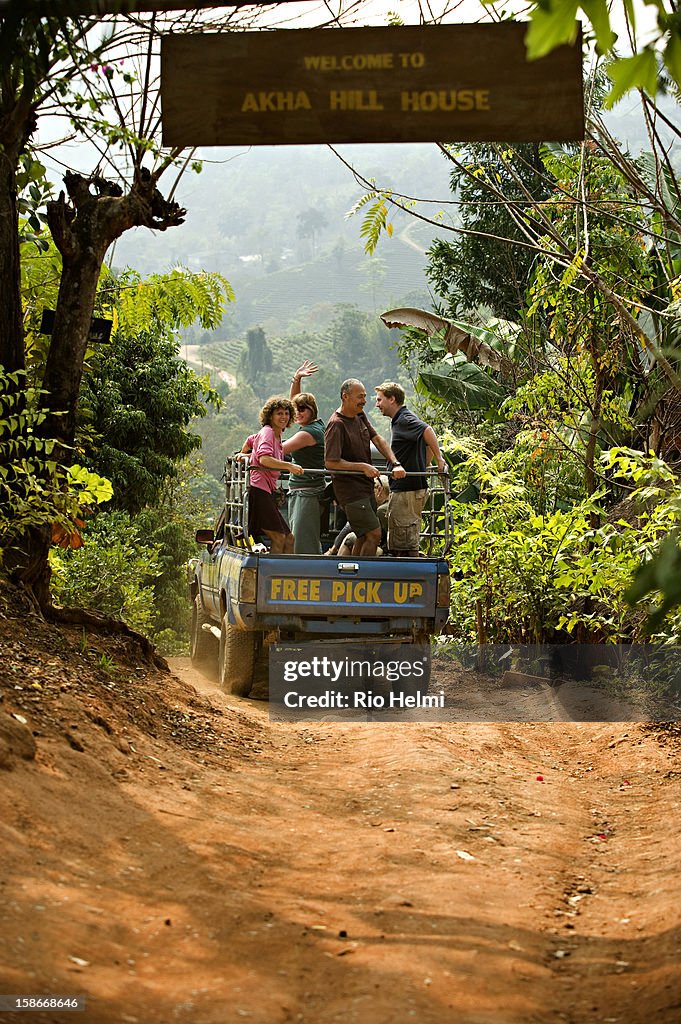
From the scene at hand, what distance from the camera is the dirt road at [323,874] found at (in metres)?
3.60

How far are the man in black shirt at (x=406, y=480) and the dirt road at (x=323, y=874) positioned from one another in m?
2.38

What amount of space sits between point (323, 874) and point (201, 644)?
8.02m

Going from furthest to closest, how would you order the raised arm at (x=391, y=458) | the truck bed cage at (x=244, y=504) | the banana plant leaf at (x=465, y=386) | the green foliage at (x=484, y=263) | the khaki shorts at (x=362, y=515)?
1. the green foliage at (x=484, y=263)
2. the banana plant leaf at (x=465, y=386)
3. the khaki shorts at (x=362, y=515)
4. the truck bed cage at (x=244, y=504)
5. the raised arm at (x=391, y=458)

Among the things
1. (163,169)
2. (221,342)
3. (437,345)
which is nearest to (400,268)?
(221,342)

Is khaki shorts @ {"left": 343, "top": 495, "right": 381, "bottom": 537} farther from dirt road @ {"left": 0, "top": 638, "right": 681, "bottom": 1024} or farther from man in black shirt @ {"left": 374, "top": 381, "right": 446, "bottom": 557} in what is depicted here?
dirt road @ {"left": 0, "top": 638, "right": 681, "bottom": 1024}

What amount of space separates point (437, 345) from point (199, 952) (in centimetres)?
1622

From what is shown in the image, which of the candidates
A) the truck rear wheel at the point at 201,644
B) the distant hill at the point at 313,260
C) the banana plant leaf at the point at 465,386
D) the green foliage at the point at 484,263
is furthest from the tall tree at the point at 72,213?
the distant hill at the point at 313,260

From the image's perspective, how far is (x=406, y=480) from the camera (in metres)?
10.2

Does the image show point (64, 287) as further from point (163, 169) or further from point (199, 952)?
point (199, 952)

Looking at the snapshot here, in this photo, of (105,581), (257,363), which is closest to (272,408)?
(105,581)

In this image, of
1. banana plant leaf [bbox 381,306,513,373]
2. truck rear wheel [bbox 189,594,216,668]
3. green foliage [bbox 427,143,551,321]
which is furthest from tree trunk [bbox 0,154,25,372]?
green foliage [bbox 427,143,551,321]

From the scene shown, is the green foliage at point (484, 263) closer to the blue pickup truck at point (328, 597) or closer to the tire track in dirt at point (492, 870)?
the blue pickup truck at point (328, 597)

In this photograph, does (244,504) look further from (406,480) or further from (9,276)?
(9,276)

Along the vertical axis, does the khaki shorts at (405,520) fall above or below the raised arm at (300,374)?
below
